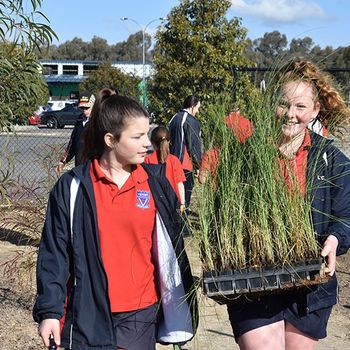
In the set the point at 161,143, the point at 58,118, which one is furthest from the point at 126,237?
the point at 58,118

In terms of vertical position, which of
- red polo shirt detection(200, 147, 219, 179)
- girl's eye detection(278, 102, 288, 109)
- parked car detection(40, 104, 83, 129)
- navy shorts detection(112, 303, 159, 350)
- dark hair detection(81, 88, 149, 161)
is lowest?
parked car detection(40, 104, 83, 129)

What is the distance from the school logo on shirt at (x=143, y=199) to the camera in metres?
3.04

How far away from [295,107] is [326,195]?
0.41m

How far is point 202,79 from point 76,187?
9427mm

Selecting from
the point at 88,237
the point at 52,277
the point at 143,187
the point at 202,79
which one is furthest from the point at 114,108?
the point at 202,79

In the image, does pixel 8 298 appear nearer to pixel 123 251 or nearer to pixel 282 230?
pixel 123 251

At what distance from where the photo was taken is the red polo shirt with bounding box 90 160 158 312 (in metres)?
2.96

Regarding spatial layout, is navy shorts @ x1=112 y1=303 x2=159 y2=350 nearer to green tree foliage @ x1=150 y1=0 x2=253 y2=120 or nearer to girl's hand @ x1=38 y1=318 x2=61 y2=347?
girl's hand @ x1=38 y1=318 x2=61 y2=347

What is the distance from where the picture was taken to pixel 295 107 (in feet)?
10.1

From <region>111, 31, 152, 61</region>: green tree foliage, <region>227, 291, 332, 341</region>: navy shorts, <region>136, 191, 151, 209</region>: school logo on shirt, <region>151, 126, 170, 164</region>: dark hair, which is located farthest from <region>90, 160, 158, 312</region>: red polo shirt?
<region>111, 31, 152, 61</region>: green tree foliage

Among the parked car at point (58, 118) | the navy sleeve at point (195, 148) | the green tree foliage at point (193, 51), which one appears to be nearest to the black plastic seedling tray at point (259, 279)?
the navy sleeve at point (195, 148)

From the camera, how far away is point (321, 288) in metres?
3.06

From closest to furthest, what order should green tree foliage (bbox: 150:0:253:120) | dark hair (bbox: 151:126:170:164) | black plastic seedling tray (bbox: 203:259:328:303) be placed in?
black plastic seedling tray (bbox: 203:259:328:303)
dark hair (bbox: 151:126:170:164)
green tree foliage (bbox: 150:0:253:120)

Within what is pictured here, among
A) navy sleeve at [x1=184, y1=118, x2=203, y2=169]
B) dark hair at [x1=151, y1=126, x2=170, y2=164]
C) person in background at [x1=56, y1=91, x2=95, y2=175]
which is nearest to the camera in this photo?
navy sleeve at [x1=184, y1=118, x2=203, y2=169]
